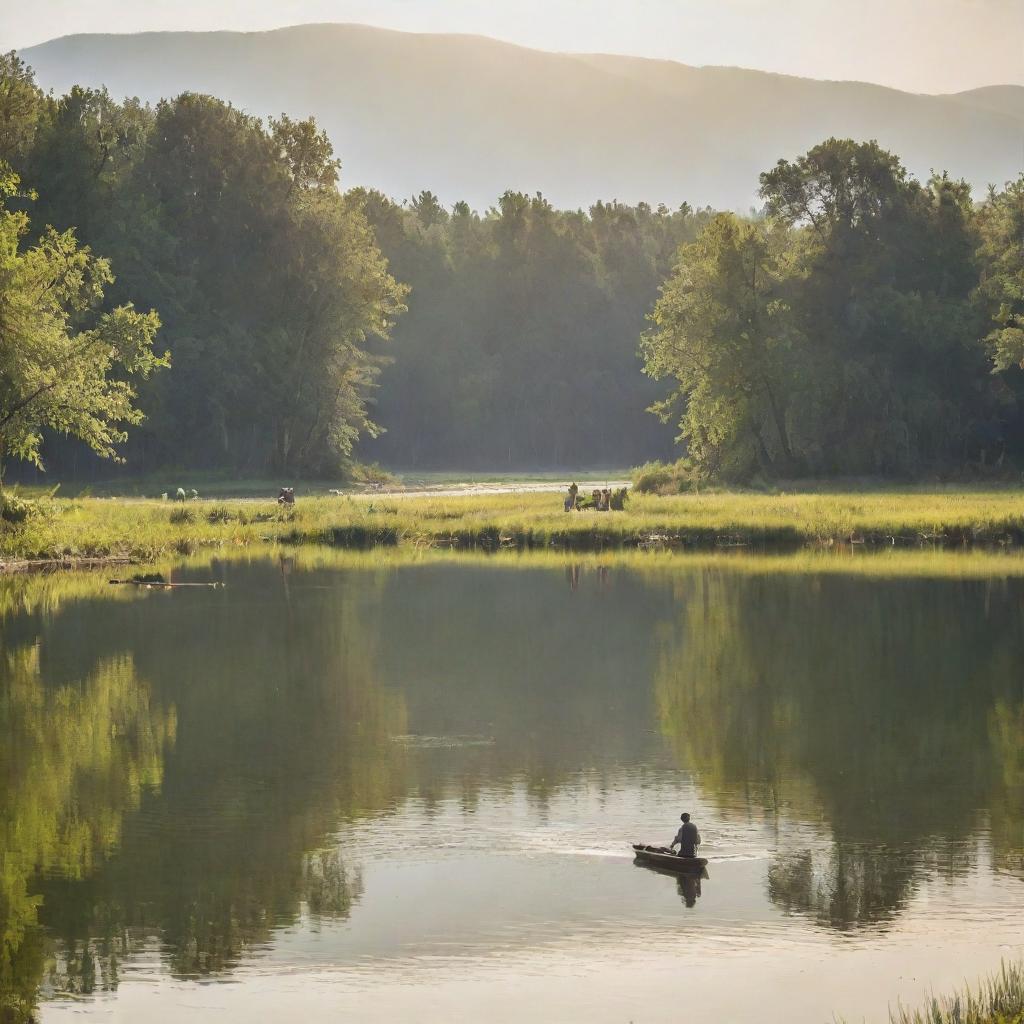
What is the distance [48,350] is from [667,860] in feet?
133

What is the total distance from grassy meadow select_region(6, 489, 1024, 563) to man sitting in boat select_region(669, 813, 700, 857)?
3969 cm

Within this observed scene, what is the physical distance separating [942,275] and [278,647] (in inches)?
2573

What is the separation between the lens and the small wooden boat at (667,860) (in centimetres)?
2011

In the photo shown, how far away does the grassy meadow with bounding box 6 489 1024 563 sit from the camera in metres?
60.9

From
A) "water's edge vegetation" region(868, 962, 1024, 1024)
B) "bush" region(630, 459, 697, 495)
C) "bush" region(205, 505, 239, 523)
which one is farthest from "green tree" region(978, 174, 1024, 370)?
"water's edge vegetation" region(868, 962, 1024, 1024)

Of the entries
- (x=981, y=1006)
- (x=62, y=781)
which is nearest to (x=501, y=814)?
(x=62, y=781)

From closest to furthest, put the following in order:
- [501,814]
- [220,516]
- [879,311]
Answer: [501,814] → [220,516] → [879,311]

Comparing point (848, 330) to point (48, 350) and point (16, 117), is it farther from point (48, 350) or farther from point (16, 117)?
point (48, 350)

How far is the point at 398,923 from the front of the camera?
1856 cm

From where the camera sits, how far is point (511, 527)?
64812mm

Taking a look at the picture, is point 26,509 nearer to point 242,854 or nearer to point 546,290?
point 242,854

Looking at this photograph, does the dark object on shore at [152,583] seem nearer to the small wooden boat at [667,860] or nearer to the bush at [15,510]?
the bush at [15,510]

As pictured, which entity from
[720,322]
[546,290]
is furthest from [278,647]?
[546,290]

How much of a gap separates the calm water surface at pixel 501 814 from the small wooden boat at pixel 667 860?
24 cm
